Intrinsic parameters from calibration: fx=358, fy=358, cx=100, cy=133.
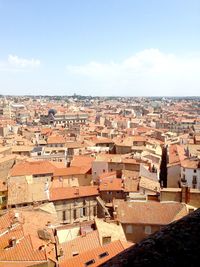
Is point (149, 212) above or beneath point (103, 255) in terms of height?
beneath

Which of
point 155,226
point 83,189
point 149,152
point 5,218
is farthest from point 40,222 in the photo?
point 149,152

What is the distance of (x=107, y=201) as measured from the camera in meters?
50.2

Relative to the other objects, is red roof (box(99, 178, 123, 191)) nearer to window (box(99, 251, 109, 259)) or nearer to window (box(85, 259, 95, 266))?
window (box(99, 251, 109, 259))

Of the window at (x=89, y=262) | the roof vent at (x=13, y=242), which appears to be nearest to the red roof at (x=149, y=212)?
the window at (x=89, y=262)

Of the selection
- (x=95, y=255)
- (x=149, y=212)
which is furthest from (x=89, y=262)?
(x=149, y=212)

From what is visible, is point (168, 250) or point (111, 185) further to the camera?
point (111, 185)

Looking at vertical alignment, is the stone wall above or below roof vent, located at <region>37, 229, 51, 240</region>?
above

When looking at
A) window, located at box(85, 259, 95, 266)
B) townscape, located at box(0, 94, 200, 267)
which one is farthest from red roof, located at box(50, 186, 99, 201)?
window, located at box(85, 259, 95, 266)

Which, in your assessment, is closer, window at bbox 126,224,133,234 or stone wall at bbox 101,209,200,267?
stone wall at bbox 101,209,200,267

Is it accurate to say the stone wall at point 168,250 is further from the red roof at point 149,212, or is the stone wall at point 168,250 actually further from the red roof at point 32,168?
the red roof at point 32,168

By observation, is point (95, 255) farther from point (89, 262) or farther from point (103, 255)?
point (89, 262)

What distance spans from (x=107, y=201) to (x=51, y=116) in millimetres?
122754

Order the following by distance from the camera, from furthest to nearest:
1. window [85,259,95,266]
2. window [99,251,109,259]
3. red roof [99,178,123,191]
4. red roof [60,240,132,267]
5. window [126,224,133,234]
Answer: red roof [99,178,123,191], window [126,224,133,234], window [99,251,109,259], red roof [60,240,132,267], window [85,259,95,266]

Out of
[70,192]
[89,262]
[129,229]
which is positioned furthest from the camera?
[70,192]
